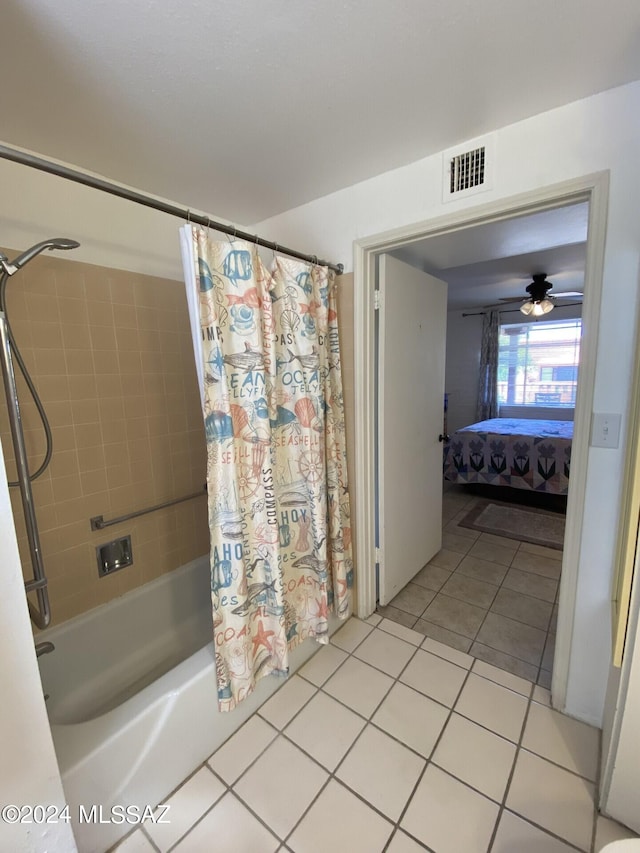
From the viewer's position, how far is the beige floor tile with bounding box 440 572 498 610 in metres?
2.19

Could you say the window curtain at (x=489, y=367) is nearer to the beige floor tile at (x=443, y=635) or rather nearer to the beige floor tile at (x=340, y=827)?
the beige floor tile at (x=443, y=635)

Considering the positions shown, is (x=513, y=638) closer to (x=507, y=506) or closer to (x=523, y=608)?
(x=523, y=608)

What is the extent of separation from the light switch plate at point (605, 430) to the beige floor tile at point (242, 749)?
1622 mm

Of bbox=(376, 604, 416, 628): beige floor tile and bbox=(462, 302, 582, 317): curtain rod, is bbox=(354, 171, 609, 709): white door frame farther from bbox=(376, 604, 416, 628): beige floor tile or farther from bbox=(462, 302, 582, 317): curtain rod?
bbox=(462, 302, 582, 317): curtain rod

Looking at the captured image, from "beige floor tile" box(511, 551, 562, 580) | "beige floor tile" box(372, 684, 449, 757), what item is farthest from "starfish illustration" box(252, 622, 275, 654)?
"beige floor tile" box(511, 551, 562, 580)

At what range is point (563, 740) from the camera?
137 cm

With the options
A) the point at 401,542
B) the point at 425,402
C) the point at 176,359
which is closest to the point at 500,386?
the point at 425,402

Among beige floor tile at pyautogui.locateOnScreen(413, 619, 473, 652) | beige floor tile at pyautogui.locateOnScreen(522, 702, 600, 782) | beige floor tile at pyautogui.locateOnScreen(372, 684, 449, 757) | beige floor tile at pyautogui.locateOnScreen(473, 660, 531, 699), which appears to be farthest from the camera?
beige floor tile at pyautogui.locateOnScreen(413, 619, 473, 652)

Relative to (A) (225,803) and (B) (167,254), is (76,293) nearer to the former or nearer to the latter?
(B) (167,254)

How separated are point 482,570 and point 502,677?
35.2 inches

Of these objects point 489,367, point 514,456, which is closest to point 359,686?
point 514,456

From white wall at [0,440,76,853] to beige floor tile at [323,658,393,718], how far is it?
1.03 meters

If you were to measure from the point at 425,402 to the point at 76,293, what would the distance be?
76.0 inches

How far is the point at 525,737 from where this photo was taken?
1.39m
